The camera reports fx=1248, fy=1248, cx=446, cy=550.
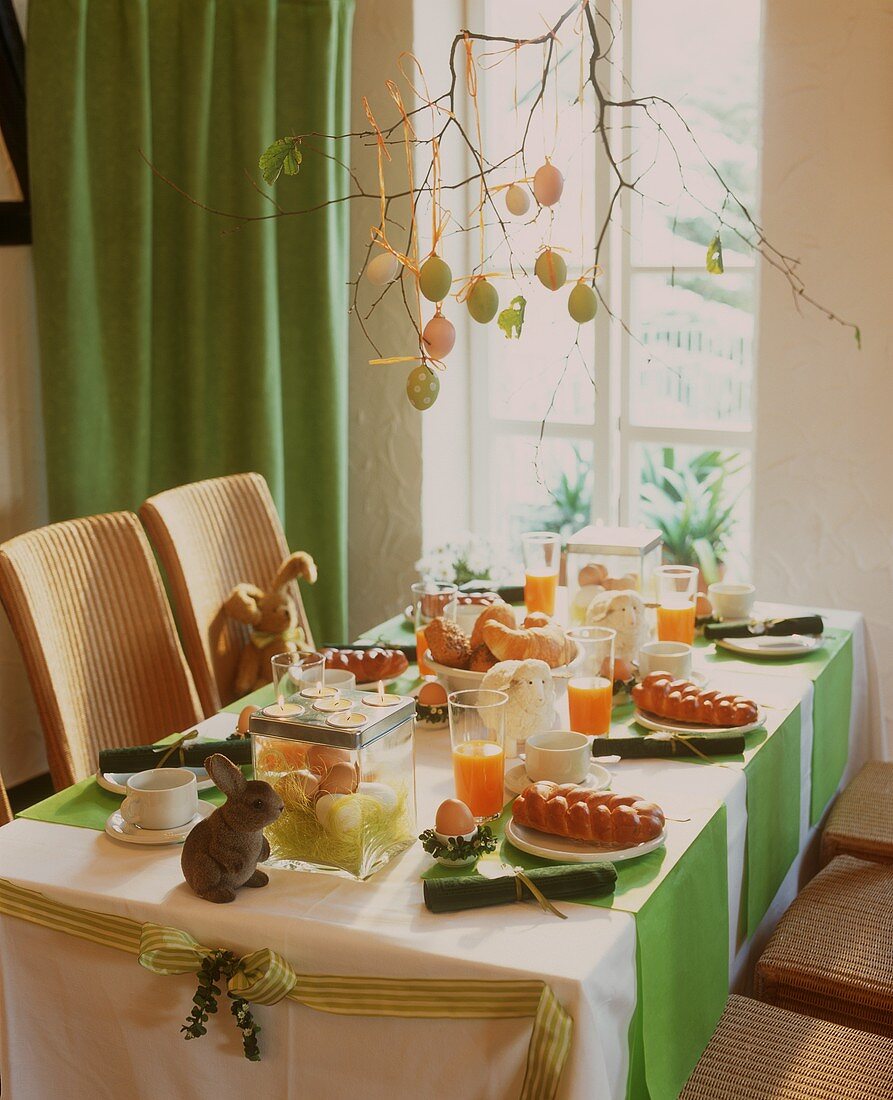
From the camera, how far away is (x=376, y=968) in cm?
126

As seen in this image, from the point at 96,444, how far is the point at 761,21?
1.78m

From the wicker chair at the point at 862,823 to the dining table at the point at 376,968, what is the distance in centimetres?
53

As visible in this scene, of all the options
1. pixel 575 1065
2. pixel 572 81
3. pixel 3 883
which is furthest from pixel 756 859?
pixel 572 81

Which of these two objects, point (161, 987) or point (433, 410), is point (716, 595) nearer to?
point (433, 410)

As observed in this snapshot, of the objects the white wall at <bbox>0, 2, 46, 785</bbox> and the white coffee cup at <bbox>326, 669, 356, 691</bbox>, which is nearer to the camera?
the white coffee cup at <bbox>326, 669, 356, 691</bbox>

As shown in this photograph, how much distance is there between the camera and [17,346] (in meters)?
3.05

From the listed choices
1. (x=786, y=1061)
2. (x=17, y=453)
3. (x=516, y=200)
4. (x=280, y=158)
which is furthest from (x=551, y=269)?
(x=17, y=453)

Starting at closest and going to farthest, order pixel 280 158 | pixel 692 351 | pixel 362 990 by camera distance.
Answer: pixel 362 990 < pixel 280 158 < pixel 692 351

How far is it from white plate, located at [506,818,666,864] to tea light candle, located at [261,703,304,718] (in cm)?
29

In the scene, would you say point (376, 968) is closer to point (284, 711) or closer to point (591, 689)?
point (284, 711)

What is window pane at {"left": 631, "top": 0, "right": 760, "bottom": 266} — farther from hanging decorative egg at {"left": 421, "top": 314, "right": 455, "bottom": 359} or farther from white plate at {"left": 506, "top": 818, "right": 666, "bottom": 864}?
white plate at {"left": 506, "top": 818, "right": 666, "bottom": 864}

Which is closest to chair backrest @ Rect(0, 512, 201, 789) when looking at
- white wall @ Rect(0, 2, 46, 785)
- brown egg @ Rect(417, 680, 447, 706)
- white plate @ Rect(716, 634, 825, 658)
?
brown egg @ Rect(417, 680, 447, 706)

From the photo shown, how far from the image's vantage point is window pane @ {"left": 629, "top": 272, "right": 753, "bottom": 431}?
3.07m

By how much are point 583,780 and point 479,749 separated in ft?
0.49
